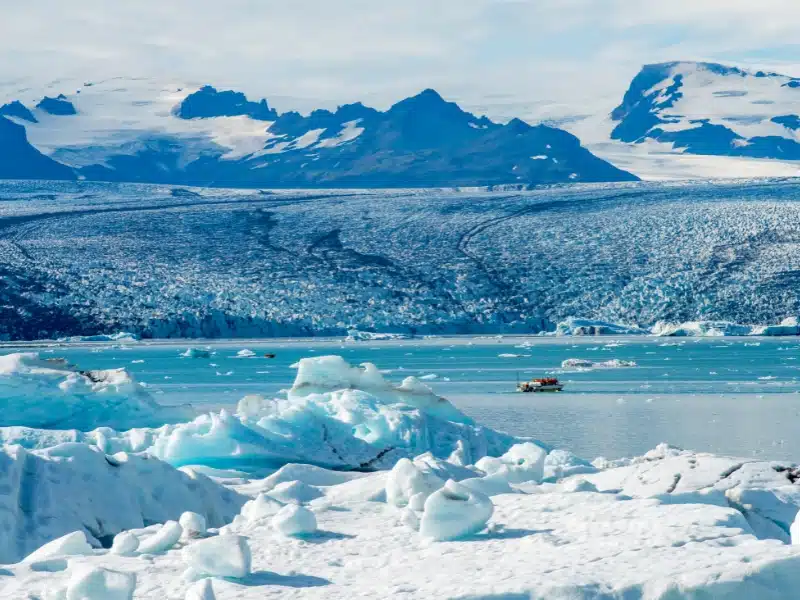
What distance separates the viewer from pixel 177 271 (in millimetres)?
42062

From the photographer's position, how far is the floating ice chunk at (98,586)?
12.1 feet

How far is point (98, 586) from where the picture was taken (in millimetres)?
3680

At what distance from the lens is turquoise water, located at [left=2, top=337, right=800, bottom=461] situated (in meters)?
15.5

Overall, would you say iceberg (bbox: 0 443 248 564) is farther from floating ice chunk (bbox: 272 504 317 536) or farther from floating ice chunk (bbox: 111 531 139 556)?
floating ice chunk (bbox: 272 504 317 536)

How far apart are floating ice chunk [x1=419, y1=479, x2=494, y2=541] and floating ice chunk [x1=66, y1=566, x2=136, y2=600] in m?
1.17

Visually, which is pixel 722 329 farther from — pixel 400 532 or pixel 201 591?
pixel 201 591

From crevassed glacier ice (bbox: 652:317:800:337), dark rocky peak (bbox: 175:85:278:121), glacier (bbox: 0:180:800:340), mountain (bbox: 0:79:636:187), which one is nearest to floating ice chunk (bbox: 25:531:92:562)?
glacier (bbox: 0:180:800:340)

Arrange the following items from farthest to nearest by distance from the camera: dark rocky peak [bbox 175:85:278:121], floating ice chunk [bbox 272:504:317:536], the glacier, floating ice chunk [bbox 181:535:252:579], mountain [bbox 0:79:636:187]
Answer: dark rocky peak [bbox 175:85:278:121] < mountain [bbox 0:79:636:187] < the glacier < floating ice chunk [bbox 272:504:317:536] < floating ice chunk [bbox 181:535:252:579]

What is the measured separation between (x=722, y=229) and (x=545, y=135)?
6537cm

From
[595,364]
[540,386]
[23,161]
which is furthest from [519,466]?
[23,161]

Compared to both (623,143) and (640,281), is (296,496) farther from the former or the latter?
(623,143)

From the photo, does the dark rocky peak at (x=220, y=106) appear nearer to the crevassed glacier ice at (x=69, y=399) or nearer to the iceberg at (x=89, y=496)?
the crevassed glacier ice at (x=69, y=399)

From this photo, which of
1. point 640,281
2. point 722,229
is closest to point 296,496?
point 640,281

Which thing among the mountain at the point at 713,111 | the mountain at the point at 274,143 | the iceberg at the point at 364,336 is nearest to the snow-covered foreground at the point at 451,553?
the iceberg at the point at 364,336
